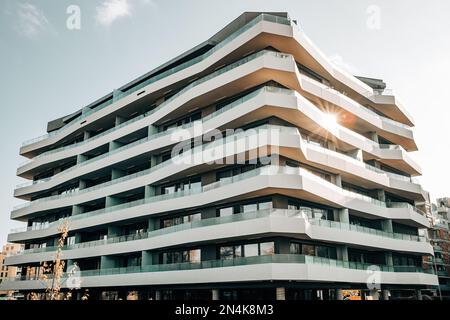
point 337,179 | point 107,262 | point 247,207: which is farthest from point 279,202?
point 107,262

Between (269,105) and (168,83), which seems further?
(168,83)

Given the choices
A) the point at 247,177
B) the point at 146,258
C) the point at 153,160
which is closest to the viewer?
the point at 247,177

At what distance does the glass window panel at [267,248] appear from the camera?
2795 cm

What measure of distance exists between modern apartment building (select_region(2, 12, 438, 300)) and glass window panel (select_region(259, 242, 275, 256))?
0.36ft

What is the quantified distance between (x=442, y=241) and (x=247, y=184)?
62.8m

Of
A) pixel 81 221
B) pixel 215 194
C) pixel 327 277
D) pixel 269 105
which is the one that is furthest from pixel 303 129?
pixel 81 221

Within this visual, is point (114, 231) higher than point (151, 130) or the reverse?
the reverse

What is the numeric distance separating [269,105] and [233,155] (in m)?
4.44

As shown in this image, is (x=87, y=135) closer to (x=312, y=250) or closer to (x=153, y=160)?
(x=153, y=160)

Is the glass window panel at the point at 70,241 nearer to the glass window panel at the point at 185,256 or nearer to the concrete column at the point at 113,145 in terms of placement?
the concrete column at the point at 113,145

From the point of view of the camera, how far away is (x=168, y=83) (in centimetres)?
3791

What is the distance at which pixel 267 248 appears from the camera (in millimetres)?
28188

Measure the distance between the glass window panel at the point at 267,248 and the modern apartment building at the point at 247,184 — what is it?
0.36 ft

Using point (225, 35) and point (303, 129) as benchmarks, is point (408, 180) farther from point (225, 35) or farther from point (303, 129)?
point (225, 35)
